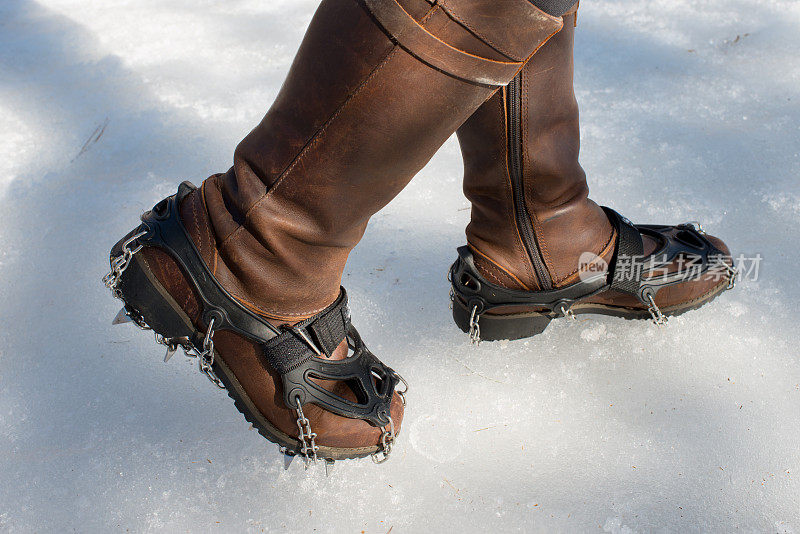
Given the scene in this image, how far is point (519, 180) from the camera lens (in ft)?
3.26

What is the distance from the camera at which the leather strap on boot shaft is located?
0.57 metres

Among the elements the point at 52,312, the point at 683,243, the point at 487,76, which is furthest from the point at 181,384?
the point at 683,243

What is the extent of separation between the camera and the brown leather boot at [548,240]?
94 cm

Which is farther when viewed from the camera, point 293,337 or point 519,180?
point 519,180

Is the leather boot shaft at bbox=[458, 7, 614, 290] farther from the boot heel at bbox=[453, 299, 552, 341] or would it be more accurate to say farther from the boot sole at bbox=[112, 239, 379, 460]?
the boot sole at bbox=[112, 239, 379, 460]

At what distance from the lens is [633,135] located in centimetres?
171

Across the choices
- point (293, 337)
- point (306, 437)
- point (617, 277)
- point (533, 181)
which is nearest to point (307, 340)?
point (293, 337)

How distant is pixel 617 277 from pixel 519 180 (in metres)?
0.28

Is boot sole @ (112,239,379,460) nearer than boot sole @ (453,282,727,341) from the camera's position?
Yes

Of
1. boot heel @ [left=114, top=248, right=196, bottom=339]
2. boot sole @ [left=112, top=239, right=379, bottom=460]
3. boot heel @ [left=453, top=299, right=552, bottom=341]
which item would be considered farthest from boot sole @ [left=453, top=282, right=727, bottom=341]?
boot heel @ [left=114, top=248, right=196, bottom=339]

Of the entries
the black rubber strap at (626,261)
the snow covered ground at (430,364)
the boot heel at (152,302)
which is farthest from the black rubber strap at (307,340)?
the black rubber strap at (626,261)

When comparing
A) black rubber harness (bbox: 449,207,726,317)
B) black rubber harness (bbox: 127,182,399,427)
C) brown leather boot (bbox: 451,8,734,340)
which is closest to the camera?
black rubber harness (bbox: 127,182,399,427)

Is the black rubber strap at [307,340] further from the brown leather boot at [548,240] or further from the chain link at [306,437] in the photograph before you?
the brown leather boot at [548,240]

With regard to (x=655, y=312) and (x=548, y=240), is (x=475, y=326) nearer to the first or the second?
(x=548, y=240)
